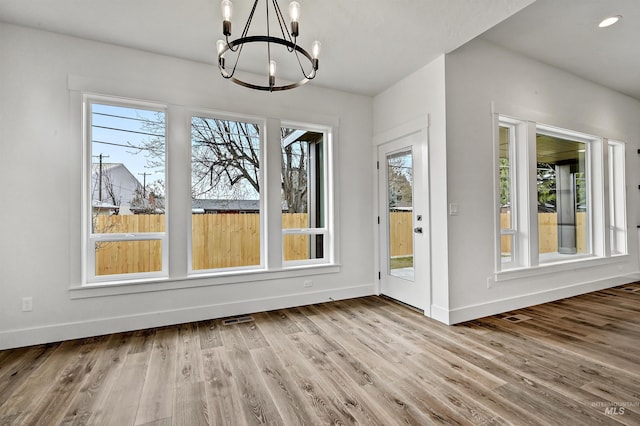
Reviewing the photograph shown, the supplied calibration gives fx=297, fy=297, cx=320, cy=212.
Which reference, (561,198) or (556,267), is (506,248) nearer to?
(556,267)

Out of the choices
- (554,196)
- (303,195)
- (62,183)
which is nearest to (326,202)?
(303,195)

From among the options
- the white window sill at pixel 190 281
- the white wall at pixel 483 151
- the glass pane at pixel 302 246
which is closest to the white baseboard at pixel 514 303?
the white wall at pixel 483 151

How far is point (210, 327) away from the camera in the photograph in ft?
10.4

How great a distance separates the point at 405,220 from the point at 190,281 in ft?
8.97

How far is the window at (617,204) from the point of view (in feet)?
16.1

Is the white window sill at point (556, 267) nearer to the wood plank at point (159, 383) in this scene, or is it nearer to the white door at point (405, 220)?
the white door at point (405, 220)

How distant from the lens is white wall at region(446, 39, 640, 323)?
3.26m

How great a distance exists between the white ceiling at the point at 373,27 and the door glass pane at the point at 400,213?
3.68 feet

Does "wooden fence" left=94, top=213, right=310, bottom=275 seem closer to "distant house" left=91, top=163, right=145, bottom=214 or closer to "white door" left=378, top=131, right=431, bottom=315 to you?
"distant house" left=91, top=163, right=145, bottom=214

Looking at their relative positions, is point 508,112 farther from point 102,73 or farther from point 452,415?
point 102,73

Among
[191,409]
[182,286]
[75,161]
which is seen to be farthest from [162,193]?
[191,409]

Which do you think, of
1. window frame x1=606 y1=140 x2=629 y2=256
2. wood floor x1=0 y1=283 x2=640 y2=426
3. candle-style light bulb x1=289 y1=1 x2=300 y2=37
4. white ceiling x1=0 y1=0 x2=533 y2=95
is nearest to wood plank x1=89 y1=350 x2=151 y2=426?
wood floor x1=0 y1=283 x2=640 y2=426

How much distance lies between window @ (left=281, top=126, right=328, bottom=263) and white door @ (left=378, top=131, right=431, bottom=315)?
874 millimetres

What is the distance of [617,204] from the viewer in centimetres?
496
